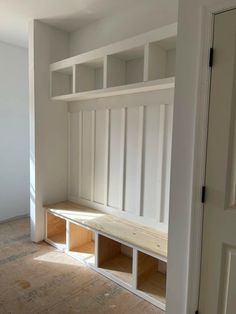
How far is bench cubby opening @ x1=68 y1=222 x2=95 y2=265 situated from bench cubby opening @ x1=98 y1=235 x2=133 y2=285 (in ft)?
0.54

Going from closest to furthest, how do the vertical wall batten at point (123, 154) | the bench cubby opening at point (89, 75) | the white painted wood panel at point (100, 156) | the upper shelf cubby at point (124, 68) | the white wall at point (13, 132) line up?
the upper shelf cubby at point (124, 68)
the vertical wall batten at point (123, 154)
the bench cubby opening at point (89, 75)
the white painted wood panel at point (100, 156)
the white wall at point (13, 132)

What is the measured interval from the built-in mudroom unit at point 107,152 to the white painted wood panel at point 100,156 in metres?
0.01

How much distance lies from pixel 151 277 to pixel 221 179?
144 cm

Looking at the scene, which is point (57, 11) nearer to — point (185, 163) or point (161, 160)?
point (161, 160)

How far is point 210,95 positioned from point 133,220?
165cm

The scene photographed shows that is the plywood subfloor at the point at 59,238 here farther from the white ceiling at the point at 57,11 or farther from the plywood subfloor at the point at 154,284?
the white ceiling at the point at 57,11

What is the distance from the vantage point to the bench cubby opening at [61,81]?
3086mm

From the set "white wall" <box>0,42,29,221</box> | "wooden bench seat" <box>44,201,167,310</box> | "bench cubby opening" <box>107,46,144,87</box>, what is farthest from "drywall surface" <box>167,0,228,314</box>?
"white wall" <box>0,42,29,221</box>

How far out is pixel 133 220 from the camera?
268 cm

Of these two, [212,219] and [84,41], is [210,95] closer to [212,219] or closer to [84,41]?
[212,219]

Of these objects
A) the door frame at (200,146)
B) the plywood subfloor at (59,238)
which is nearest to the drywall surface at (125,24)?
the door frame at (200,146)

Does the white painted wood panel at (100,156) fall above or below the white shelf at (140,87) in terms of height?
below

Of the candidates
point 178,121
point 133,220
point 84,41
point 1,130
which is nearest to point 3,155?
point 1,130

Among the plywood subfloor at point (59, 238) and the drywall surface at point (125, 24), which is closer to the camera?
the drywall surface at point (125, 24)
